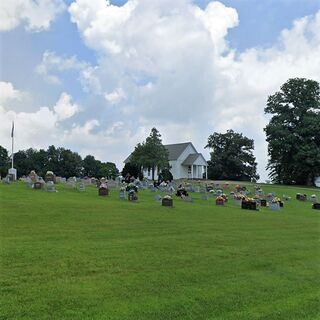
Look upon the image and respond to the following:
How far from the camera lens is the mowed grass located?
6352 mm

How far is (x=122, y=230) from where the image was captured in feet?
39.8

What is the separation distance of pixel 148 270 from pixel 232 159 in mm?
60728

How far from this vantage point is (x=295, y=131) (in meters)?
53.8

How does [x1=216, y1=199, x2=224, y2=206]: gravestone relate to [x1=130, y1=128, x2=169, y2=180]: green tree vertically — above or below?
below

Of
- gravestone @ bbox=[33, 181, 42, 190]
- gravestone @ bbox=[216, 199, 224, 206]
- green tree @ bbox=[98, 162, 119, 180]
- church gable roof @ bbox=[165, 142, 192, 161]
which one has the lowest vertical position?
gravestone @ bbox=[216, 199, 224, 206]

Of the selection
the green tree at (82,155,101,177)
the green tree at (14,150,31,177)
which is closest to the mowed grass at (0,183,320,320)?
the green tree at (14,150,31,177)

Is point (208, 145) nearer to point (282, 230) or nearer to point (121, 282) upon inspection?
point (282, 230)

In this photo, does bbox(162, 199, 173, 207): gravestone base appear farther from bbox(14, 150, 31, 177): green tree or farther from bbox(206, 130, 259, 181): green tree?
bbox(14, 150, 31, 177): green tree

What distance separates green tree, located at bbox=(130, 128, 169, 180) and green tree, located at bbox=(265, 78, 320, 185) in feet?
43.3

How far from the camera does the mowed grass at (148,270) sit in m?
6.35

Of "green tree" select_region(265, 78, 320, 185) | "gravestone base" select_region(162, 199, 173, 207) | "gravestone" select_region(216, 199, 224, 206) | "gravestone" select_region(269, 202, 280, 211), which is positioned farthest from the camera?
"green tree" select_region(265, 78, 320, 185)

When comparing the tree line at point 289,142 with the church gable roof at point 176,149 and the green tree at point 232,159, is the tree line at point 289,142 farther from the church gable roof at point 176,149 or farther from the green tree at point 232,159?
the church gable roof at point 176,149

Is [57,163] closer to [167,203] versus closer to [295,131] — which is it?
[295,131]

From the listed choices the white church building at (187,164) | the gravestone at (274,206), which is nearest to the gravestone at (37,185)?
the gravestone at (274,206)
